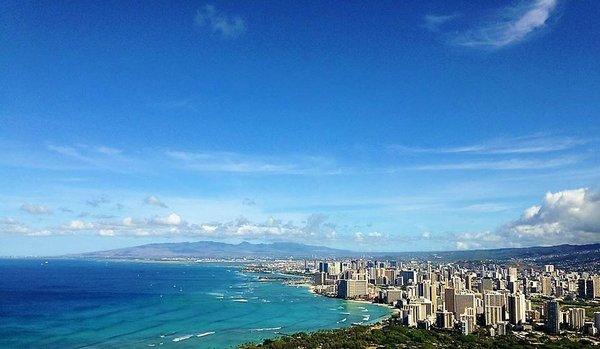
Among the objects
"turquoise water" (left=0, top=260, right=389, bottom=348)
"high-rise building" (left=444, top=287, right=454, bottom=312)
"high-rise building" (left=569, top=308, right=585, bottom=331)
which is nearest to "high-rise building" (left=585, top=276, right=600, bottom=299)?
"high-rise building" (left=444, top=287, right=454, bottom=312)

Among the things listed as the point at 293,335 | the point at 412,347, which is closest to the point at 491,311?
the point at 412,347

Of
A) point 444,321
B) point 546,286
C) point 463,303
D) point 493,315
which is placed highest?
point 463,303

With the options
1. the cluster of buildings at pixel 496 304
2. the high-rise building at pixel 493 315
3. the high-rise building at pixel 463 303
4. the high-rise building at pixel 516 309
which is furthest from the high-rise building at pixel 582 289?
the high-rise building at pixel 493 315

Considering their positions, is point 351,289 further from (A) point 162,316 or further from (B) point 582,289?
(A) point 162,316

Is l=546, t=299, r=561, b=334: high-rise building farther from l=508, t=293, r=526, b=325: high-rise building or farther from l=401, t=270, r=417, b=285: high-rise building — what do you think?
l=401, t=270, r=417, b=285: high-rise building

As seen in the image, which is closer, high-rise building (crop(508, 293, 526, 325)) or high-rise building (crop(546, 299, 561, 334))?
high-rise building (crop(546, 299, 561, 334))

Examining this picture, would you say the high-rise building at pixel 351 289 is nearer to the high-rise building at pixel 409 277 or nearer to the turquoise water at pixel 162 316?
the turquoise water at pixel 162 316

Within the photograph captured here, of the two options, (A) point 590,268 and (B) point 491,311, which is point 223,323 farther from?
(A) point 590,268

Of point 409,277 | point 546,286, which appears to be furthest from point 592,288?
point 409,277
